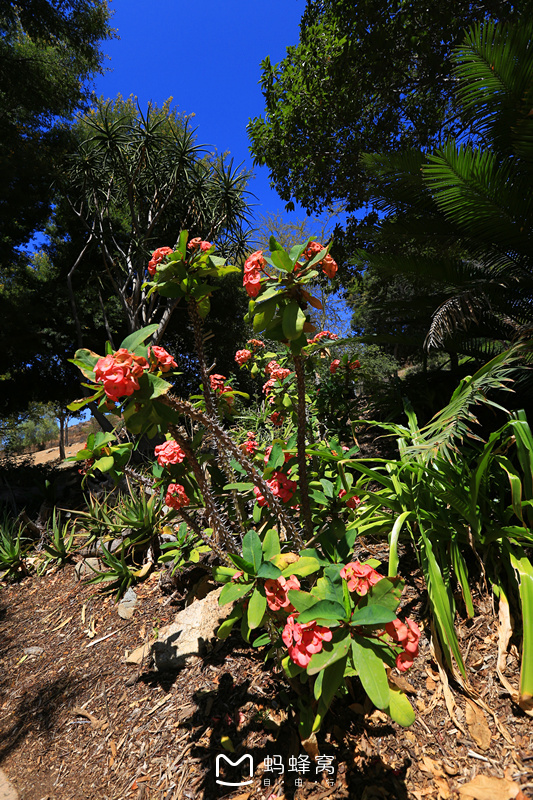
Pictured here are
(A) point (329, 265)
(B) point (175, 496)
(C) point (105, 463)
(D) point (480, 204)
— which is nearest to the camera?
(A) point (329, 265)

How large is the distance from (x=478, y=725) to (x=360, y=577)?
30.1 inches

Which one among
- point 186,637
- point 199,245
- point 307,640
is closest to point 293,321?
point 199,245

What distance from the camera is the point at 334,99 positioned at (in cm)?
453

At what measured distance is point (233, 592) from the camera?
0.94 metres

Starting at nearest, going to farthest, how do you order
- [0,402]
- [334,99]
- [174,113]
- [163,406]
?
1. [163,406]
2. [334,99]
3. [0,402]
4. [174,113]

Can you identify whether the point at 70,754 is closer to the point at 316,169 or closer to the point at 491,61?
the point at 491,61

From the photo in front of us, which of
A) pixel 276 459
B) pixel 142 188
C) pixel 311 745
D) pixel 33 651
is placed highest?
pixel 142 188

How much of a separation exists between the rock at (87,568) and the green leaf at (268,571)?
2.41 meters

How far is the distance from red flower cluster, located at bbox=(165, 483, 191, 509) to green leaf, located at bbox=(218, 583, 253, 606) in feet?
2.20

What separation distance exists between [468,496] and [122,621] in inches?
80.6

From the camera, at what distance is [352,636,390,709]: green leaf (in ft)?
2.40

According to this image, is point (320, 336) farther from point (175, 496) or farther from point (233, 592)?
point (233, 592)

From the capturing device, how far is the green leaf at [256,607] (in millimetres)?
893

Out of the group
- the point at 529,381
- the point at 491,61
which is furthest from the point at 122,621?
the point at 491,61
